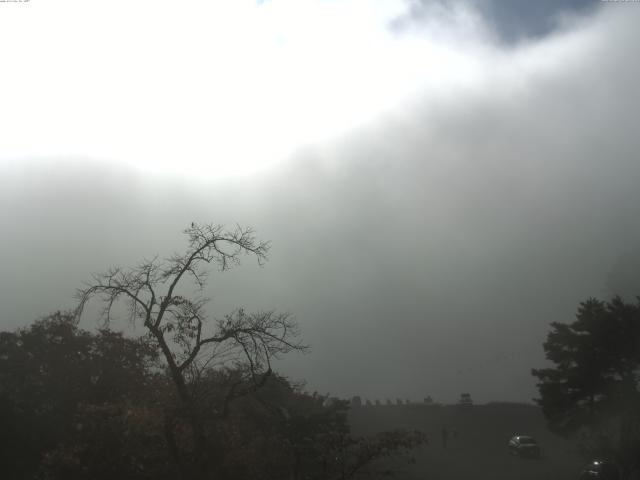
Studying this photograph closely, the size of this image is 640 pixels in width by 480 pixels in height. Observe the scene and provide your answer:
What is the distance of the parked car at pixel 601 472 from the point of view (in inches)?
1415

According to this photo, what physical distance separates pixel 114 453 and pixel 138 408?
139 inches

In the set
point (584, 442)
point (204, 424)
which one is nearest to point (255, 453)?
point (204, 424)

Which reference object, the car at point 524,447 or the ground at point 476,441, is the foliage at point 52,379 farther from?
the car at point 524,447

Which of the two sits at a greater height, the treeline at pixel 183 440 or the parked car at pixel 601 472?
the treeline at pixel 183 440

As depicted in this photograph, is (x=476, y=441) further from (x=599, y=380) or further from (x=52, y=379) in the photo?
(x=52, y=379)

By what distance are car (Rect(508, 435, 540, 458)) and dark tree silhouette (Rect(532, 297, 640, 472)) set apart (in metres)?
4.42

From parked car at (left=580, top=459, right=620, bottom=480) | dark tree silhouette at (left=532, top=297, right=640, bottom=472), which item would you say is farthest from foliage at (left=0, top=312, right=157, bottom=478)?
dark tree silhouette at (left=532, top=297, right=640, bottom=472)

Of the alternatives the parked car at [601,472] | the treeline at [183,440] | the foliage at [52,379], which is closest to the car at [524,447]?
the parked car at [601,472]

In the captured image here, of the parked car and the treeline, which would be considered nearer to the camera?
the treeline

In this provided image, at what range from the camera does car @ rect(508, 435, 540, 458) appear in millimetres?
50938

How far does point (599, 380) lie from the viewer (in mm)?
44656

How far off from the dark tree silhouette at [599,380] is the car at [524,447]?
4.42 meters

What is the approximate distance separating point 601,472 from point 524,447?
1555 centimetres

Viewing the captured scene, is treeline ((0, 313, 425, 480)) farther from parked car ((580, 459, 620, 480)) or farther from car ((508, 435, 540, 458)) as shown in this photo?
car ((508, 435, 540, 458))
